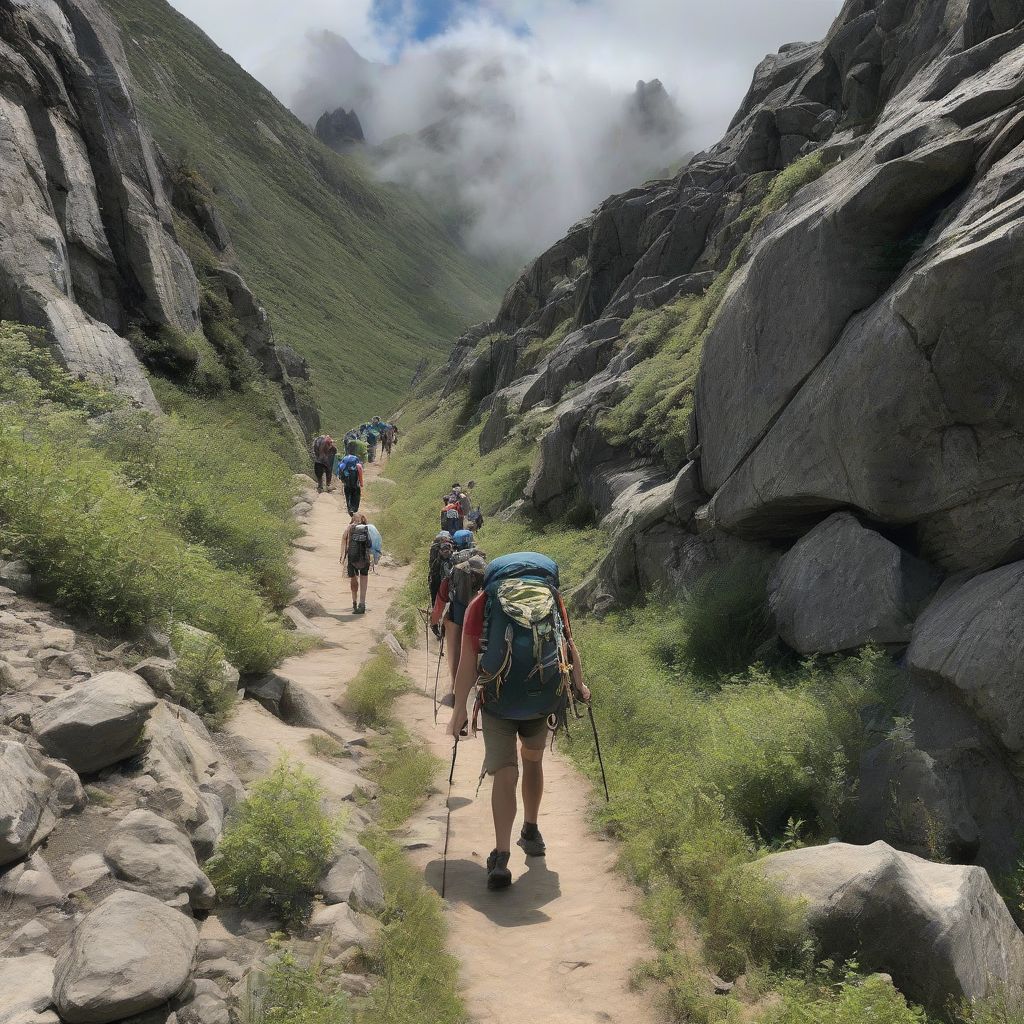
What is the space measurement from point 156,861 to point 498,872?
106 inches

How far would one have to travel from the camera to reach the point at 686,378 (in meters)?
15.8

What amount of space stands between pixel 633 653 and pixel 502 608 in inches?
196

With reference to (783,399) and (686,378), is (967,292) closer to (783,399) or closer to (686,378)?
(783,399)

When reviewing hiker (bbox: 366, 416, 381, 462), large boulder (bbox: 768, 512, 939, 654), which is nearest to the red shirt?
large boulder (bbox: 768, 512, 939, 654)

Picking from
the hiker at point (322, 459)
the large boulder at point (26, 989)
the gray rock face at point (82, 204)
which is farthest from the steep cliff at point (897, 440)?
the hiker at point (322, 459)

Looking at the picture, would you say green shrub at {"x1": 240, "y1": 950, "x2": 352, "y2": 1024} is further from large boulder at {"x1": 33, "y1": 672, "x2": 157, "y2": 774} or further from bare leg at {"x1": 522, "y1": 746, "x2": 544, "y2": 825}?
bare leg at {"x1": 522, "y1": 746, "x2": 544, "y2": 825}

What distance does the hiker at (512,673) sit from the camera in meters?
5.65

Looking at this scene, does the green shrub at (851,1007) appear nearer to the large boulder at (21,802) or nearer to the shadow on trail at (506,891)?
the shadow on trail at (506,891)

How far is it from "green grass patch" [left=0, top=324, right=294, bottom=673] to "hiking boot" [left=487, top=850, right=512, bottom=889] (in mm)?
3583

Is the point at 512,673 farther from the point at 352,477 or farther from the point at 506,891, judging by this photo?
the point at 352,477

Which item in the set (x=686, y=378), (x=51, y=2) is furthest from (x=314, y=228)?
(x=686, y=378)

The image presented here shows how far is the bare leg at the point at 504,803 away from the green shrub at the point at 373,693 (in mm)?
3340

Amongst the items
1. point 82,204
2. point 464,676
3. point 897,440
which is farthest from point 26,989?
point 82,204

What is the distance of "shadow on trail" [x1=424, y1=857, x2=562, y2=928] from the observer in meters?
5.54
